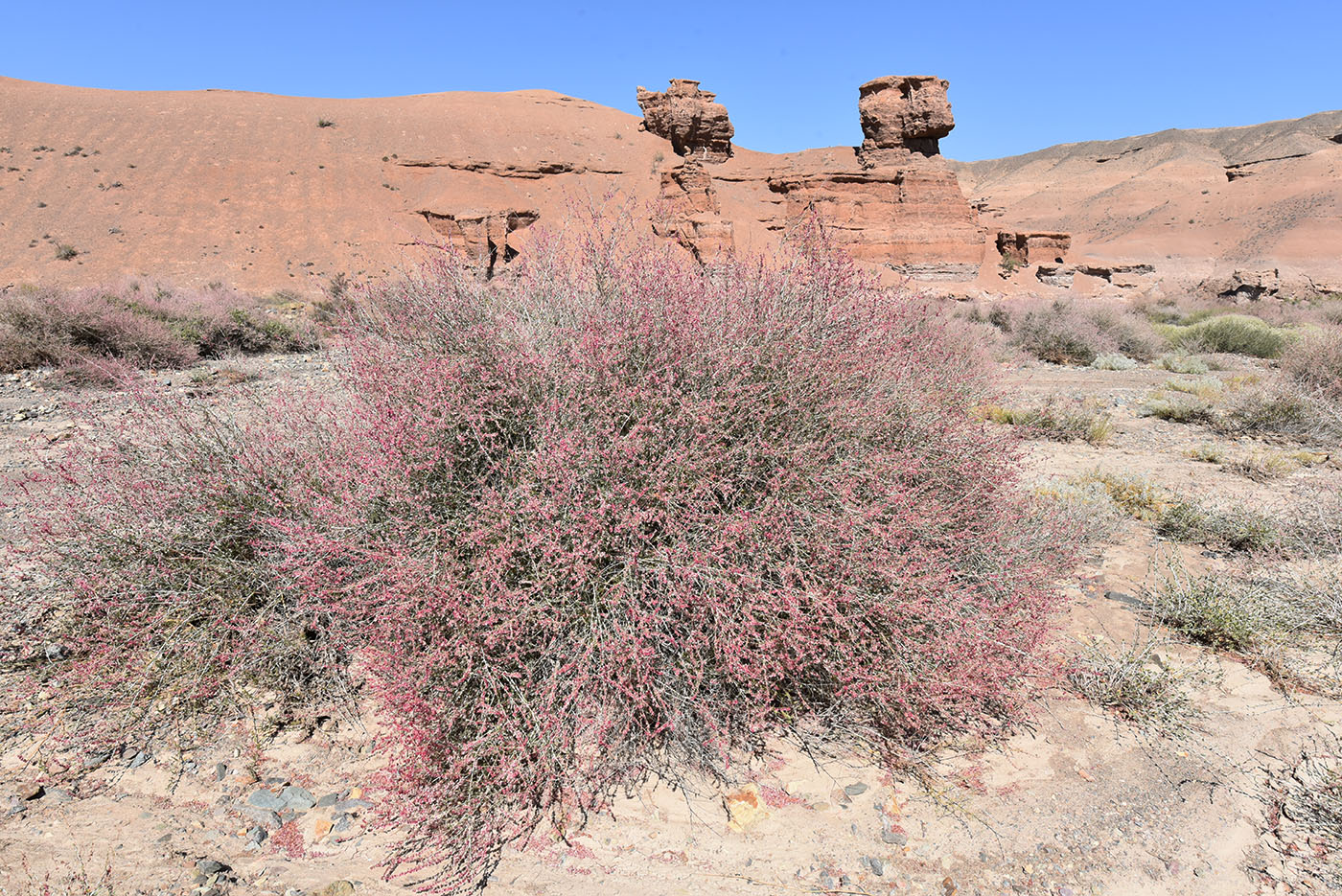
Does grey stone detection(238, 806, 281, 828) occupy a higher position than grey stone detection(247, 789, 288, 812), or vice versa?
grey stone detection(238, 806, 281, 828)

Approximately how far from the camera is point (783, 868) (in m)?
2.14

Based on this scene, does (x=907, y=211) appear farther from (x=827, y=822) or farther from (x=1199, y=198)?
(x=1199, y=198)

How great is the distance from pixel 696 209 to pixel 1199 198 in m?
56.7

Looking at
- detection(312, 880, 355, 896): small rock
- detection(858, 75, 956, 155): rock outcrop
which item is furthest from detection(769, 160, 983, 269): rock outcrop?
detection(312, 880, 355, 896): small rock

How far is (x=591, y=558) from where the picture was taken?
2.28 meters

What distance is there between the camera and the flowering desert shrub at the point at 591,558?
2236 mm

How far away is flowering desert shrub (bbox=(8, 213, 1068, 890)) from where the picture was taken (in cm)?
224

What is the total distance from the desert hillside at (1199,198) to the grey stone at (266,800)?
31.1 m

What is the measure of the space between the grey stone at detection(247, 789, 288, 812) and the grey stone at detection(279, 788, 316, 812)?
0.05 ft

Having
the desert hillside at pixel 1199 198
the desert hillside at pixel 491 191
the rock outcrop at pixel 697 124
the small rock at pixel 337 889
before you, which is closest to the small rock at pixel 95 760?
the small rock at pixel 337 889

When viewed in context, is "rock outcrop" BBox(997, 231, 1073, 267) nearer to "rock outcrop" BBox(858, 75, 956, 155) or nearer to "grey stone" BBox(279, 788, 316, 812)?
"rock outcrop" BBox(858, 75, 956, 155)

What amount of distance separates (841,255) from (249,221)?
118ft

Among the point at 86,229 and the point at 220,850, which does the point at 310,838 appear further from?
the point at 86,229

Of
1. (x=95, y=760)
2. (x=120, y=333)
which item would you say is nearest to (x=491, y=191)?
(x=120, y=333)
